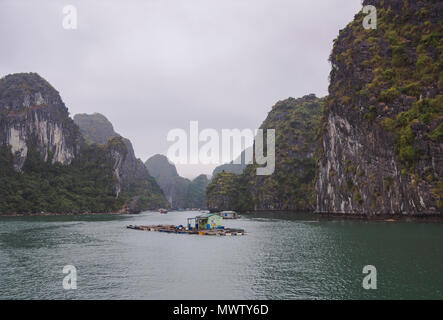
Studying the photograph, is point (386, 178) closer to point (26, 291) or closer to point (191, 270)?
point (191, 270)

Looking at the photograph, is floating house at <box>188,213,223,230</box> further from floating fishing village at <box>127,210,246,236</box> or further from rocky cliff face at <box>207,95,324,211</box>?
rocky cliff face at <box>207,95,324,211</box>

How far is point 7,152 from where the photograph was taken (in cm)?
17362

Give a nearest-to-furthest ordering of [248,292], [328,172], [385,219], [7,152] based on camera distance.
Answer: [248,292], [385,219], [328,172], [7,152]

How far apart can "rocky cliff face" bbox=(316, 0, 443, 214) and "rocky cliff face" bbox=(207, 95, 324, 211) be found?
6030 cm

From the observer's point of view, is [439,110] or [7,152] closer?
[439,110]

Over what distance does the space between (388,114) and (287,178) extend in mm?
93941

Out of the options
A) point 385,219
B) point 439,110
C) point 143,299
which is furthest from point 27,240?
point 439,110

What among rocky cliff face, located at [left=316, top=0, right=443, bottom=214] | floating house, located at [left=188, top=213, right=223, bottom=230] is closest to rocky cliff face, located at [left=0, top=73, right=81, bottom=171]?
floating house, located at [left=188, top=213, right=223, bottom=230]

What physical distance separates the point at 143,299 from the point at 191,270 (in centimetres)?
902

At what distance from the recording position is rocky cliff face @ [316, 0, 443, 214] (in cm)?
7038

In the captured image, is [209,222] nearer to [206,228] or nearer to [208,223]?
Answer: [208,223]

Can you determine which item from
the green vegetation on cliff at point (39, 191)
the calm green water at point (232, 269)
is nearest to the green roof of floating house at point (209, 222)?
the calm green water at point (232, 269)

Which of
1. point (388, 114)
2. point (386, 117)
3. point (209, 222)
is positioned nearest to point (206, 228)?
point (209, 222)

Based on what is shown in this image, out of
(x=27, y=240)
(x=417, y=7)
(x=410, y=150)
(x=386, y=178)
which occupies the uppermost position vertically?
(x=417, y=7)
